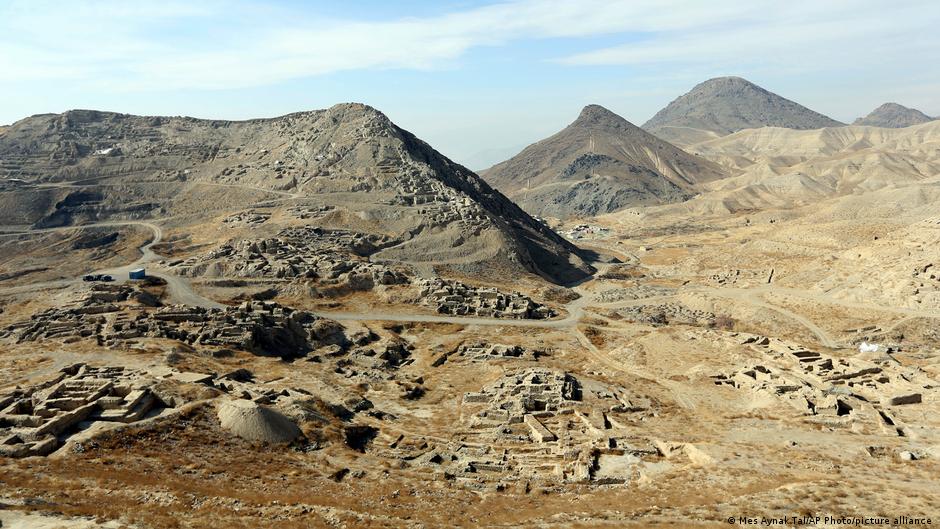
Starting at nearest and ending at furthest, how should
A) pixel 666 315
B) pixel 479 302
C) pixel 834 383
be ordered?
pixel 834 383
pixel 479 302
pixel 666 315

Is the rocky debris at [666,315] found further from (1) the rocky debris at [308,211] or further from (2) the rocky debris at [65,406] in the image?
(2) the rocky debris at [65,406]

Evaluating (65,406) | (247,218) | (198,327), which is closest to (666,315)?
(198,327)

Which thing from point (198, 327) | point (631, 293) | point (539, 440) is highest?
point (631, 293)

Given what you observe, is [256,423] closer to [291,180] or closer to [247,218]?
[247,218]

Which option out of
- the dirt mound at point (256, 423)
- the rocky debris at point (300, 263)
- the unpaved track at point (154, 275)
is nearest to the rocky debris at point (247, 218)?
the unpaved track at point (154, 275)

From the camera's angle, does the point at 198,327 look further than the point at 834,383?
Yes

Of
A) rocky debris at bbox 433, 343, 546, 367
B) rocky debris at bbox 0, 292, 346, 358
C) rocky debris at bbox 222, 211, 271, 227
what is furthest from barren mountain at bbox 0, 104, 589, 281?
rocky debris at bbox 0, 292, 346, 358
